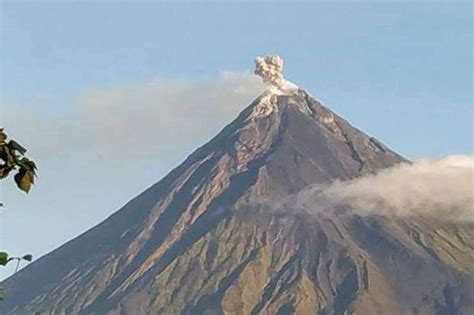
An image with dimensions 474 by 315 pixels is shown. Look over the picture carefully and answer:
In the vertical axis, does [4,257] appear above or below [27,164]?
below

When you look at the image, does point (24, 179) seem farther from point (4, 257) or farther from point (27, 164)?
point (4, 257)

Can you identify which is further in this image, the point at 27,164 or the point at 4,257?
the point at 4,257

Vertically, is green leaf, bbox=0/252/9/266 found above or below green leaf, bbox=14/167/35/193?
below

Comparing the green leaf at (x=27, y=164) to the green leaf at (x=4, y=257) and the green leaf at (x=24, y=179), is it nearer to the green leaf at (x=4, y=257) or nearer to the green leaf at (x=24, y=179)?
the green leaf at (x=24, y=179)

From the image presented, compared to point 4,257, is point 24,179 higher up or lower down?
higher up

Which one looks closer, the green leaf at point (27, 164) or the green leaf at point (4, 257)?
the green leaf at point (27, 164)

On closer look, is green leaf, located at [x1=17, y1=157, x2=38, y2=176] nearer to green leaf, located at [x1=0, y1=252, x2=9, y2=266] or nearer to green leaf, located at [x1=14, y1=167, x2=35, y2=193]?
green leaf, located at [x1=14, y1=167, x2=35, y2=193]

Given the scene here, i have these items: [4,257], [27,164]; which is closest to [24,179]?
[27,164]

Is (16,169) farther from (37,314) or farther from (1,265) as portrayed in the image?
(37,314)
